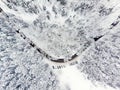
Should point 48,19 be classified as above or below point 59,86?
above

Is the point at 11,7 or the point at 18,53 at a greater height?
the point at 11,7

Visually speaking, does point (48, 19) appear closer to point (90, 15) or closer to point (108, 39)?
point (90, 15)

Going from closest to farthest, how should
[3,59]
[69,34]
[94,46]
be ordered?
[3,59] → [94,46] → [69,34]

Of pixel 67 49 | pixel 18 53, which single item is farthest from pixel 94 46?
pixel 18 53

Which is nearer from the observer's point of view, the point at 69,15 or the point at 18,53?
the point at 18,53

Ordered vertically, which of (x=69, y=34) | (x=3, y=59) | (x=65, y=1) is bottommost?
(x=3, y=59)

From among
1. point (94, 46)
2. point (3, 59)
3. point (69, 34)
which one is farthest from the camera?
point (69, 34)

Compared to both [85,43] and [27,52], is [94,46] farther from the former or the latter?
[27,52]

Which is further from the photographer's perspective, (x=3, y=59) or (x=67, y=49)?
(x=67, y=49)

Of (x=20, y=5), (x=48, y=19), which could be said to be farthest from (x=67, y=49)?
(x=20, y=5)
